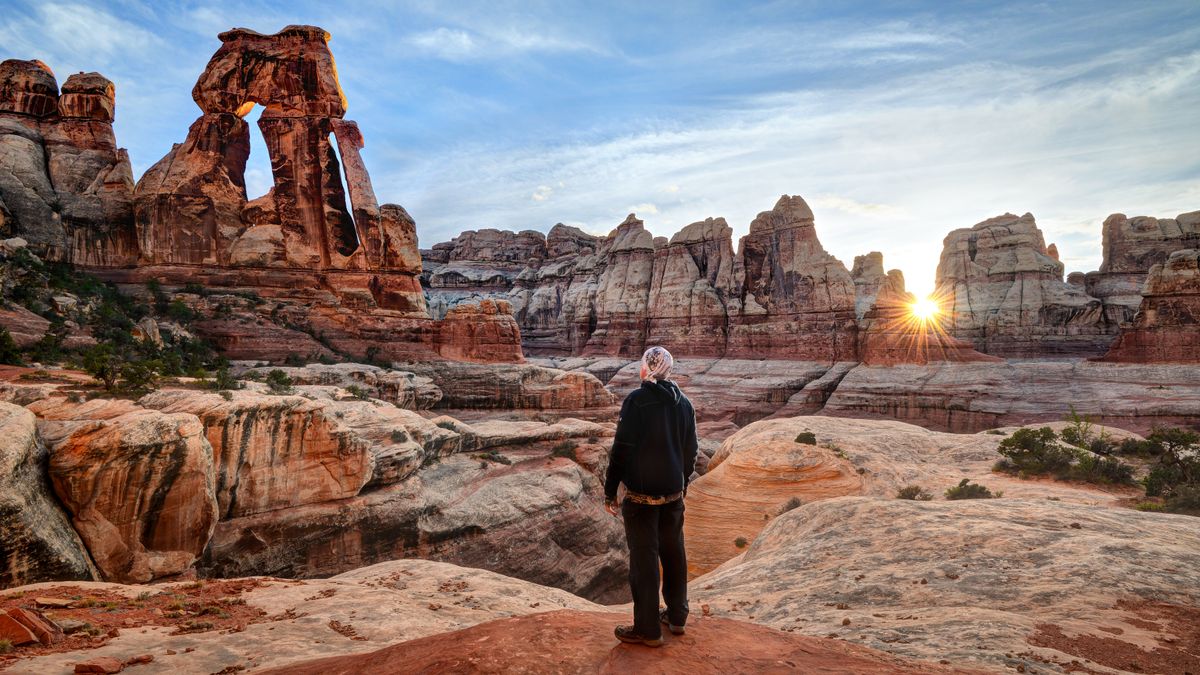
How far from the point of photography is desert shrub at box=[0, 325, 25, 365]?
14938mm

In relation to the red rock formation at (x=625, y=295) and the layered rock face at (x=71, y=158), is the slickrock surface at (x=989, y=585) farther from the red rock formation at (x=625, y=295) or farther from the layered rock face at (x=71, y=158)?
the red rock formation at (x=625, y=295)

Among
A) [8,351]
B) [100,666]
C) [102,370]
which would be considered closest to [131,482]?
[102,370]

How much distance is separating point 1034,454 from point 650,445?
20.4 m

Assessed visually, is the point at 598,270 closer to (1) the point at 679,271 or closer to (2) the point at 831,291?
(1) the point at 679,271

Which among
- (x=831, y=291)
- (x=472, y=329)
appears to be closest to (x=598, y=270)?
(x=831, y=291)

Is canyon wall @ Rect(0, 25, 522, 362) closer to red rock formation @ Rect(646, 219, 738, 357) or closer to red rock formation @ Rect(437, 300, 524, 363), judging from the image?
red rock formation @ Rect(437, 300, 524, 363)

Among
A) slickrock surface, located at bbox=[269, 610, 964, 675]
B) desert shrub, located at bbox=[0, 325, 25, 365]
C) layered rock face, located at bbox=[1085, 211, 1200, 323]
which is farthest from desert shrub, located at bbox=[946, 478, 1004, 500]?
layered rock face, located at bbox=[1085, 211, 1200, 323]

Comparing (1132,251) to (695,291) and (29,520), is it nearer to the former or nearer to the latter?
(695,291)

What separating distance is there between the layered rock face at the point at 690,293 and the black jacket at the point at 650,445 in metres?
49.1

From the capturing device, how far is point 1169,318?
3569 centimetres

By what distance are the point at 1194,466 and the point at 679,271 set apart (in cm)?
A: 5066

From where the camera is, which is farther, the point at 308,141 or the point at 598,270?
the point at 598,270

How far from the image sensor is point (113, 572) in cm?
902

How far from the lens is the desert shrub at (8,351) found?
14.9 m
